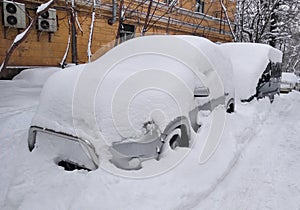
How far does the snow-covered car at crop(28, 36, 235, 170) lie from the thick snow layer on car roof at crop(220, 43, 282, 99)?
11.1 feet

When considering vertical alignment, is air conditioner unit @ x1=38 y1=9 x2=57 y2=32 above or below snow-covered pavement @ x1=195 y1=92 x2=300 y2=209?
above

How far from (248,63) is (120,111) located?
211 inches

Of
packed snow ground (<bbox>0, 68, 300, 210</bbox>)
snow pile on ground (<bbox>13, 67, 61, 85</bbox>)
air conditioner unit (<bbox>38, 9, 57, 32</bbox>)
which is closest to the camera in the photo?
packed snow ground (<bbox>0, 68, 300, 210</bbox>)

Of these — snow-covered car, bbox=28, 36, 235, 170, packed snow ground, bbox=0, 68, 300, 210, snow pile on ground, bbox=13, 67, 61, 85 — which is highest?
snow-covered car, bbox=28, 36, 235, 170

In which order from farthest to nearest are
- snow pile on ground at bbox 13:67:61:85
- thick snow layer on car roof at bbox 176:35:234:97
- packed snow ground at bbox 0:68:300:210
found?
1. snow pile on ground at bbox 13:67:61:85
2. thick snow layer on car roof at bbox 176:35:234:97
3. packed snow ground at bbox 0:68:300:210

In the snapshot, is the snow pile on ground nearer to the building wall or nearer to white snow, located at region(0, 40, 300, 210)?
the building wall

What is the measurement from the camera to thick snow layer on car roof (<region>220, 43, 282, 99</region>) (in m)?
6.24

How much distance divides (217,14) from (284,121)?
43.7 ft

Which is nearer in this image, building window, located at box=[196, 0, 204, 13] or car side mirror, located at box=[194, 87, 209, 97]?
car side mirror, located at box=[194, 87, 209, 97]

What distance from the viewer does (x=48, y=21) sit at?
916cm

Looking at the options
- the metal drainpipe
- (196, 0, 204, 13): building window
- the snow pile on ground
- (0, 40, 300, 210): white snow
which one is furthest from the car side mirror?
(196, 0, 204, 13): building window

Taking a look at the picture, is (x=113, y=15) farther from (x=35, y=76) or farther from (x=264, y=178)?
(x=264, y=178)

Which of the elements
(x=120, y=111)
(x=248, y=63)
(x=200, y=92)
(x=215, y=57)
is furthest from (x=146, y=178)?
(x=248, y=63)

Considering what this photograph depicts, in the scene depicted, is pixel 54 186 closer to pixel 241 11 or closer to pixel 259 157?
pixel 259 157
